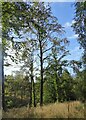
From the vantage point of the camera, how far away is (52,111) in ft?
10.5

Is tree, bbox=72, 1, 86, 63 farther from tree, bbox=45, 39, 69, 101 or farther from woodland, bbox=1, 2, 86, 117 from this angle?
tree, bbox=45, 39, 69, 101

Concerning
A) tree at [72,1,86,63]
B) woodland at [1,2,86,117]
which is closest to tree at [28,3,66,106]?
woodland at [1,2,86,117]

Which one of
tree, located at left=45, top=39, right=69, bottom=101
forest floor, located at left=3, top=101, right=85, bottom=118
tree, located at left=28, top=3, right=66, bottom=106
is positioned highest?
tree, located at left=28, top=3, right=66, bottom=106

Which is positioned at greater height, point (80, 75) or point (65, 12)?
point (65, 12)

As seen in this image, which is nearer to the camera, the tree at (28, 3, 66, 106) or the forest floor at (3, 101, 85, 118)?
the forest floor at (3, 101, 85, 118)

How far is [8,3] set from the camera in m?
3.29

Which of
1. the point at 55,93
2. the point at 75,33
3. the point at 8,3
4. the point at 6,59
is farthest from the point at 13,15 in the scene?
the point at 55,93

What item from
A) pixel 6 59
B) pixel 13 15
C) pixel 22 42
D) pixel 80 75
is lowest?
pixel 80 75

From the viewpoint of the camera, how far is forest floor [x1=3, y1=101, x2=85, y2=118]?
→ 3180 millimetres

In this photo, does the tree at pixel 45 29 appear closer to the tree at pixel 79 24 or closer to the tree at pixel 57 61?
the tree at pixel 57 61

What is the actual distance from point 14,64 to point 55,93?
2.44ft

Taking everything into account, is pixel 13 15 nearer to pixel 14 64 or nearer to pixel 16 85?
pixel 14 64

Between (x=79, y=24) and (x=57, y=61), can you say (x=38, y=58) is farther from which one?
(x=79, y=24)

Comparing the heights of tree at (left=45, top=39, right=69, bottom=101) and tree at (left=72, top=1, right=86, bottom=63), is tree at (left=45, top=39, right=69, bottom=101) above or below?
below
